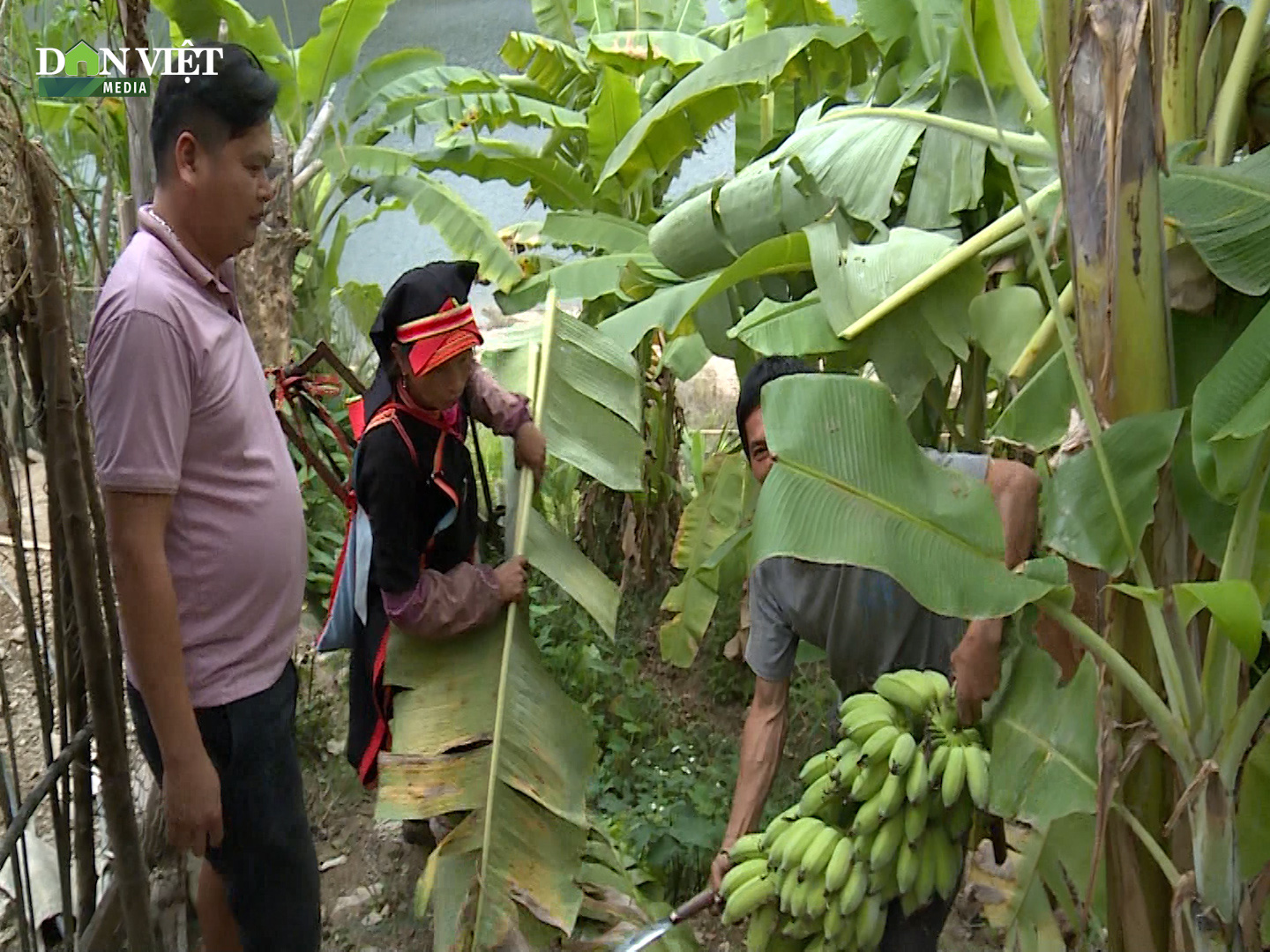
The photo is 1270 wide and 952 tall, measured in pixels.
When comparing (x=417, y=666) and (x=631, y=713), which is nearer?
(x=417, y=666)

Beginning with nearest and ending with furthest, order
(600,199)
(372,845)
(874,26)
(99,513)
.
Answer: (99,513), (874,26), (372,845), (600,199)

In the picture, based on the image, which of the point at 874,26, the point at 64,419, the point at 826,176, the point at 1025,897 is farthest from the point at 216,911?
the point at 874,26

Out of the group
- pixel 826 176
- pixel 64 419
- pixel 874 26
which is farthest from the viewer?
pixel 874 26

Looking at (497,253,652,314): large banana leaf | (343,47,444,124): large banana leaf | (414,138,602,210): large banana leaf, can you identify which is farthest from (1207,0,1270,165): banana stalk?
(343,47,444,124): large banana leaf

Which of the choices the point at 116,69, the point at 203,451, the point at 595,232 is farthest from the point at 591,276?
the point at 203,451

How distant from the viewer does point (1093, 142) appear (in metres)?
0.84

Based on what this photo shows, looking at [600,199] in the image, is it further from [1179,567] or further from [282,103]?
[1179,567]

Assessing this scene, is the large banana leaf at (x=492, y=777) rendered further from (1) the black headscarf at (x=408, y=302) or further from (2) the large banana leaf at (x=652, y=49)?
(2) the large banana leaf at (x=652, y=49)

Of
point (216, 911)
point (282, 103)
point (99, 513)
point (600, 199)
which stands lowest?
point (216, 911)

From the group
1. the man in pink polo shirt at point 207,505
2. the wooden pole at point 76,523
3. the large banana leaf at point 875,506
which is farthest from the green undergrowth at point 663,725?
the large banana leaf at point 875,506

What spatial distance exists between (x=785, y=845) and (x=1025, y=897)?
273mm

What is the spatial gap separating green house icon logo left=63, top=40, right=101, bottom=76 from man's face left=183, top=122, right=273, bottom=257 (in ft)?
4.13

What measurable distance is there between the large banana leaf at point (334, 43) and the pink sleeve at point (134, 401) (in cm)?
273

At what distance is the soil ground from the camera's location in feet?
6.46
